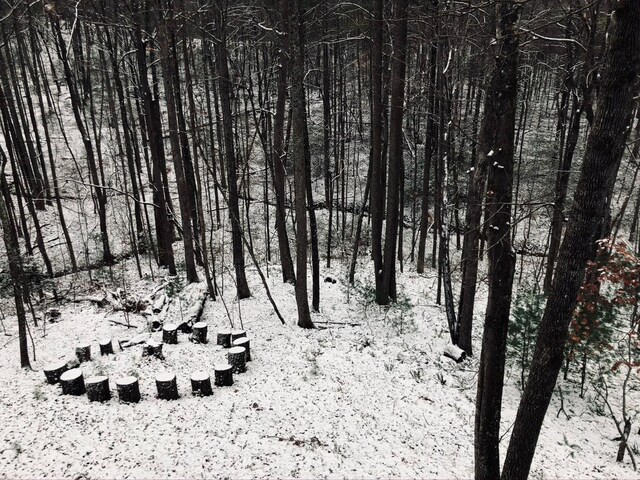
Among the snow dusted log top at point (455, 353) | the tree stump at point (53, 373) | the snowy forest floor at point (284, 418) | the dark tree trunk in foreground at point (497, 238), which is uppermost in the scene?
the dark tree trunk in foreground at point (497, 238)

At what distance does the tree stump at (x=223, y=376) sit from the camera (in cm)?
750

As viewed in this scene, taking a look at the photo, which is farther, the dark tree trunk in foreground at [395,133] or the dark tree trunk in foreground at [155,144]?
the dark tree trunk in foreground at [155,144]

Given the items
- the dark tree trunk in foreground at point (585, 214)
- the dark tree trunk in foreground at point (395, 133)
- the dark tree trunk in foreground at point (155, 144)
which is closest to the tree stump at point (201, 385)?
the dark tree trunk in foreground at point (585, 214)

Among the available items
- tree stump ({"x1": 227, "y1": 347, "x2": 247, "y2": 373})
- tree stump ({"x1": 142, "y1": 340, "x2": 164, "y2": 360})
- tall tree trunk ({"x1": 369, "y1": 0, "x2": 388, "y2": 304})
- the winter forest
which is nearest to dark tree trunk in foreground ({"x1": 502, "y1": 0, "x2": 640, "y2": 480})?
the winter forest

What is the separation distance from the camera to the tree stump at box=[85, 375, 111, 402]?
6809 mm

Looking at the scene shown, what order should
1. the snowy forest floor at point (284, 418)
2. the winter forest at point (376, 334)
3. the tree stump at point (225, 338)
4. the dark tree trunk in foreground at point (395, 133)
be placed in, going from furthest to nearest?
the dark tree trunk in foreground at point (395, 133)
the tree stump at point (225, 338)
the snowy forest floor at point (284, 418)
the winter forest at point (376, 334)

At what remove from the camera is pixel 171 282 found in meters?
13.0

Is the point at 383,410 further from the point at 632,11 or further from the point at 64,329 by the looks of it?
the point at 64,329

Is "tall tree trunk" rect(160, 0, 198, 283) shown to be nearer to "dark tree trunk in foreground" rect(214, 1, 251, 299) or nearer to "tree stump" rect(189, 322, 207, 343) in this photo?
"dark tree trunk in foreground" rect(214, 1, 251, 299)

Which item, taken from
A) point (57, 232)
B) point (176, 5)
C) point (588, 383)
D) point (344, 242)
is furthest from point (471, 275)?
point (57, 232)

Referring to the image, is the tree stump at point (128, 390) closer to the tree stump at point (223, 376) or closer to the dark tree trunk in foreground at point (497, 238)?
the tree stump at point (223, 376)

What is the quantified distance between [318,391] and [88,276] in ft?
42.4

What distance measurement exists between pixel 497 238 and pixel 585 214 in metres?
1.24

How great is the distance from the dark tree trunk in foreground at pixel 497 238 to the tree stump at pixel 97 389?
6086 mm
